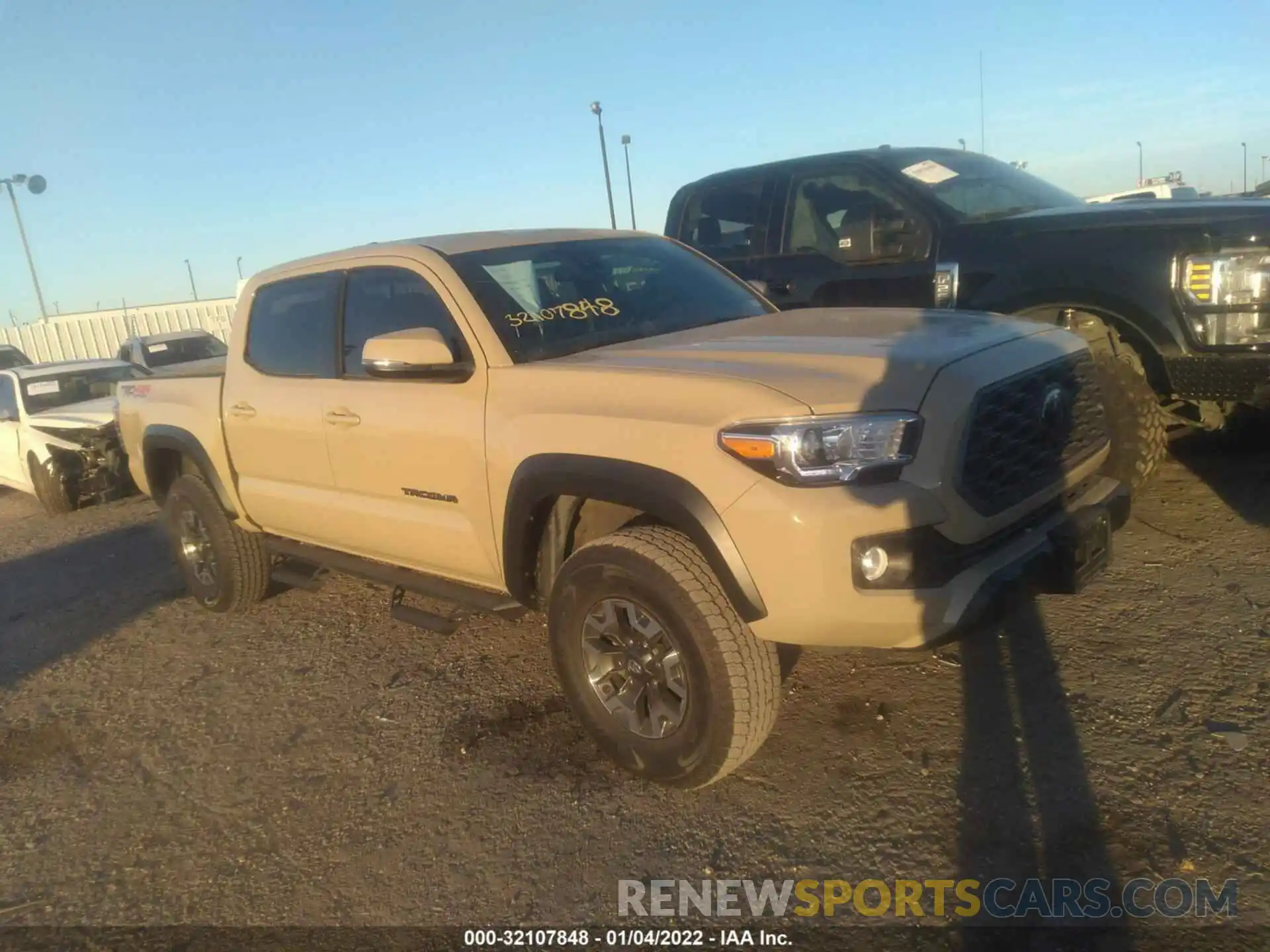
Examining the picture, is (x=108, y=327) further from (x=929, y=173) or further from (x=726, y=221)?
(x=929, y=173)

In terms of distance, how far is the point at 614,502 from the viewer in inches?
125

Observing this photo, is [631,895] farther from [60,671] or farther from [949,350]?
[60,671]

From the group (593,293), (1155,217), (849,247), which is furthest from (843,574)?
(849,247)

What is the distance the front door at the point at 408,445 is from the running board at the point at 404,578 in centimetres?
6

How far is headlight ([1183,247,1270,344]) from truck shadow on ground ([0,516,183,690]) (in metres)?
5.99

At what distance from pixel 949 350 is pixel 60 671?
4.64 metres

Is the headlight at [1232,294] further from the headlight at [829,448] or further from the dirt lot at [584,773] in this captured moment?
the headlight at [829,448]

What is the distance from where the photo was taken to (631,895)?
274 cm

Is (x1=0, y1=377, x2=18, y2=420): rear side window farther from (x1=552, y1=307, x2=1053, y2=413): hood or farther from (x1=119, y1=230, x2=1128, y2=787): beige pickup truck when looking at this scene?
(x1=552, y1=307, x2=1053, y2=413): hood

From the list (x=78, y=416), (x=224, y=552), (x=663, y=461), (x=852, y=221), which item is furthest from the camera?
(x=78, y=416)

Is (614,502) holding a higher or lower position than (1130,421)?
higher

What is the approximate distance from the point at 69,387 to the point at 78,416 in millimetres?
1446

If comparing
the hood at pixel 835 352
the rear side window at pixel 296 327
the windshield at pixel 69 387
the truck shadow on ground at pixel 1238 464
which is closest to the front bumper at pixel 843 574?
the hood at pixel 835 352

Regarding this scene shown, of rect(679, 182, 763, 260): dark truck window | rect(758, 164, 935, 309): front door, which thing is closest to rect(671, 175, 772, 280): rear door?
rect(679, 182, 763, 260): dark truck window
